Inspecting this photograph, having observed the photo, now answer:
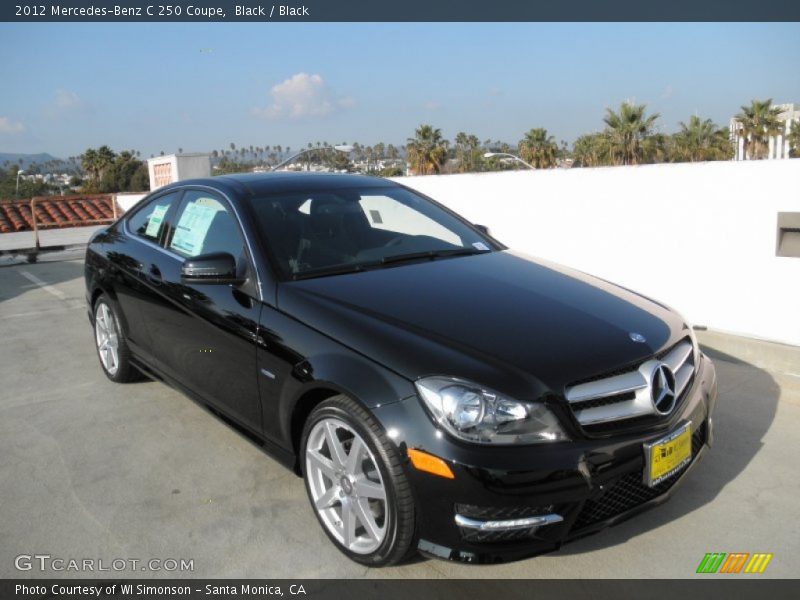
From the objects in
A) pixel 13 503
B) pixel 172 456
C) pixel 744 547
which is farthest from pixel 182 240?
pixel 744 547

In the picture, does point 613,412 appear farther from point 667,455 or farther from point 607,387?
point 667,455

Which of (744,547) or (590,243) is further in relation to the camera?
(590,243)

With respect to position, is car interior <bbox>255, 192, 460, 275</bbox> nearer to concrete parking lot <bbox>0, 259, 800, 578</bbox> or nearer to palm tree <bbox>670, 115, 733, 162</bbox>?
concrete parking lot <bbox>0, 259, 800, 578</bbox>

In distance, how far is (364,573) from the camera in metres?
2.64

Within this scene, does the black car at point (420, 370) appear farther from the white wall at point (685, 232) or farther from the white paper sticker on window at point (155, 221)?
the white wall at point (685, 232)

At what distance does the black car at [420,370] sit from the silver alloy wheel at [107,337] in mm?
920

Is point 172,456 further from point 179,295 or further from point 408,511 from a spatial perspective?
point 408,511

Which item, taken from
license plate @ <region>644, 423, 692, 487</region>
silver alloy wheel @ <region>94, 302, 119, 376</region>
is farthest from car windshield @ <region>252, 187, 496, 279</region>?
silver alloy wheel @ <region>94, 302, 119, 376</region>

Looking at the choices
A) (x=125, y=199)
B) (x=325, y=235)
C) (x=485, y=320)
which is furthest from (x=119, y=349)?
(x=125, y=199)

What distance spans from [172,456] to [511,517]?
219 cm

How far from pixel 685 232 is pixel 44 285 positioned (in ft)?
27.2

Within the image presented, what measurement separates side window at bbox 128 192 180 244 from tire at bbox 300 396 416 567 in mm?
2127

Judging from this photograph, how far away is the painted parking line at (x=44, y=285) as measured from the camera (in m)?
8.70

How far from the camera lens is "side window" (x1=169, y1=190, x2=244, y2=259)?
3.51m
